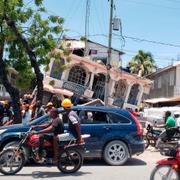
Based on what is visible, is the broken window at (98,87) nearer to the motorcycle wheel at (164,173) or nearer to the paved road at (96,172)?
the paved road at (96,172)

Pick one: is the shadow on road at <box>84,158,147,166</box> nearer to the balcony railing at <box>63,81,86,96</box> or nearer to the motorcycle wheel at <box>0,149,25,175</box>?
the motorcycle wheel at <box>0,149,25,175</box>

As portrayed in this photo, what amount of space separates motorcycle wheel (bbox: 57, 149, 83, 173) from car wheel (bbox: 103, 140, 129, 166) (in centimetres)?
178

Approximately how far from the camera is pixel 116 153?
456 inches

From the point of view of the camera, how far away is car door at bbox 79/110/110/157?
11.4 metres

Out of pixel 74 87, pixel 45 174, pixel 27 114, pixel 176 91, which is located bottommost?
pixel 45 174

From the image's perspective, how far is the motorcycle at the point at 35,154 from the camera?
31.0 feet

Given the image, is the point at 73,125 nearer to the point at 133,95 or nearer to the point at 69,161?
the point at 69,161

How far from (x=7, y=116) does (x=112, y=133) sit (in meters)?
7.58

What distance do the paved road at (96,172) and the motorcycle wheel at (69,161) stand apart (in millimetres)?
154

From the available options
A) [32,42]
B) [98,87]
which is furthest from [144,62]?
[32,42]

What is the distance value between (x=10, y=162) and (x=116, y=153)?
3.30m

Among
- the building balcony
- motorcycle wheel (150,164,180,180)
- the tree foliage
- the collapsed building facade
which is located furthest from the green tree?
the building balcony

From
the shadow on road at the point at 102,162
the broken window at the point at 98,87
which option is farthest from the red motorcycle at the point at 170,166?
the broken window at the point at 98,87

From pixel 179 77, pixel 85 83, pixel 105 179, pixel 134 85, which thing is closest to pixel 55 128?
pixel 105 179
